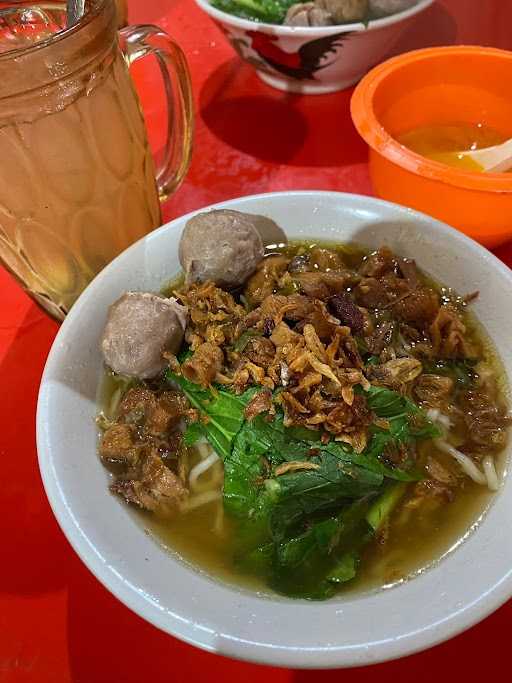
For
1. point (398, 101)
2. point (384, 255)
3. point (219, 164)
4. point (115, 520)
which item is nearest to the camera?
point (115, 520)

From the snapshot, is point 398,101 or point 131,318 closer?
point 131,318

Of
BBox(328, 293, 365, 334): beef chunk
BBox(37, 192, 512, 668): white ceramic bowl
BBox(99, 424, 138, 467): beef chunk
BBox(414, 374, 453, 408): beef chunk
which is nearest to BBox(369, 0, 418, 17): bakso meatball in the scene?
BBox(37, 192, 512, 668): white ceramic bowl

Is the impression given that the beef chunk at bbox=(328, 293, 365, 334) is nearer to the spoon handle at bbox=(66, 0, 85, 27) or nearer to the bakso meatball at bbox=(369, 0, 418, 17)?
the spoon handle at bbox=(66, 0, 85, 27)

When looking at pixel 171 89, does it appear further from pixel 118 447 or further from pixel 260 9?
pixel 118 447

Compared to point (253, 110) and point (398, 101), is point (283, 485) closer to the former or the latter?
point (398, 101)

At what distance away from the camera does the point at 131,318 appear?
51.0 inches

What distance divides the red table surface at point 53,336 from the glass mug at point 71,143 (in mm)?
357

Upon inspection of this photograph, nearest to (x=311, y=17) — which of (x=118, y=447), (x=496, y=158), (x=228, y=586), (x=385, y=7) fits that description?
(x=385, y=7)

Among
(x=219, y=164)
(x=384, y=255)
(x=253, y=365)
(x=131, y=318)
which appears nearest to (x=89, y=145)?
(x=131, y=318)

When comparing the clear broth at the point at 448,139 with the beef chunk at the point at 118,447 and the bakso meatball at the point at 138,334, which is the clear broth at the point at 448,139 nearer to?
the bakso meatball at the point at 138,334

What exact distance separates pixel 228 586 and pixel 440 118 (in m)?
1.80

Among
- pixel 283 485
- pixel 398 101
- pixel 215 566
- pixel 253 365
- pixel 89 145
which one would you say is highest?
pixel 89 145

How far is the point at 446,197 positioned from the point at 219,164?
37.8 inches

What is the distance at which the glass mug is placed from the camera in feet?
3.86
